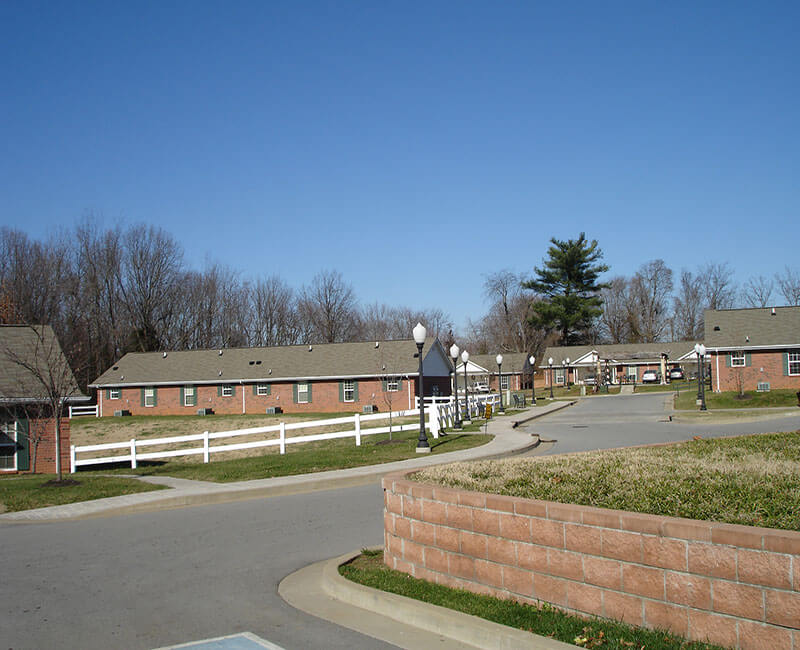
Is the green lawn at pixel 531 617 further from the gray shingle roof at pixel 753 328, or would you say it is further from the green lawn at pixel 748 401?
the gray shingle roof at pixel 753 328

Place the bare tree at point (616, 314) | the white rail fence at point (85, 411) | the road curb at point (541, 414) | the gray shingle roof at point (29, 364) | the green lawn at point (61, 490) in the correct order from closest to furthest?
the green lawn at point (61, 490) < the gray shingle roof at point (29, 364) < the road curb at point (541, 414) < the white rail fence at point (85, 411) < the bare tree at point (616, 314)

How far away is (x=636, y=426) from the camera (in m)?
31.4

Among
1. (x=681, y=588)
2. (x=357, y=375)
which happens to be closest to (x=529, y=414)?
(x=357, y=375)

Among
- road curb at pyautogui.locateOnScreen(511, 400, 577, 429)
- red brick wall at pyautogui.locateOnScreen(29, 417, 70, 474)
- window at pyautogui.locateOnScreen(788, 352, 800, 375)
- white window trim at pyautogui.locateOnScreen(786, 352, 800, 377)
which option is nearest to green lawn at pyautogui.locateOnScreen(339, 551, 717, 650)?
red brick wall at pyautogui.locateOnScreen(29, 417, 70, 474)

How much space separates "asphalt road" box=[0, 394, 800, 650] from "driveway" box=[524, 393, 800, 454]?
11.1 metres

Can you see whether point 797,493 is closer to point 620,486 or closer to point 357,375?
point 620,486

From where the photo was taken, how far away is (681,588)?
519 cm

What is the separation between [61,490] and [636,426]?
74.5 feet

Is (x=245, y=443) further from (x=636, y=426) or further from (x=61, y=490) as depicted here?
(x=636, y=426)

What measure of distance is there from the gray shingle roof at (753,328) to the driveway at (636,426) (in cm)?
1203

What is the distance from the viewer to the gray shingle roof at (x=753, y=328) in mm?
49469

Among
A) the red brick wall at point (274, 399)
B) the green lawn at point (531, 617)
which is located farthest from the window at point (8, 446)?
the red brick wall at point (274, 399)

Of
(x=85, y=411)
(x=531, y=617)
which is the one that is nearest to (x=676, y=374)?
(x=85, y=411)

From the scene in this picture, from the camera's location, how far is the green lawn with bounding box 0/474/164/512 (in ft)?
51.8
